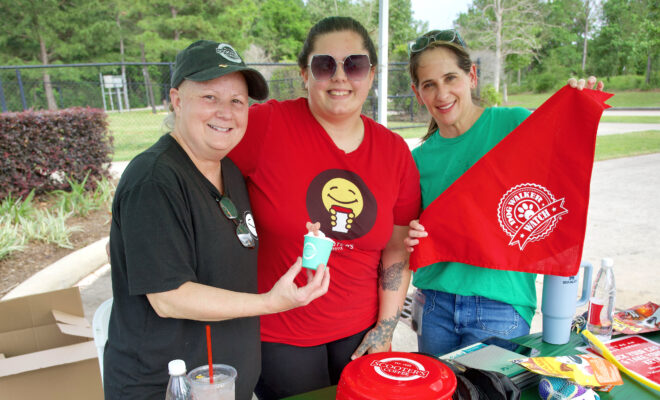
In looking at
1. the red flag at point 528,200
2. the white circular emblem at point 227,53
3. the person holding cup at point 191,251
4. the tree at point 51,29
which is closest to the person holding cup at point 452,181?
the red flag at point 528,200

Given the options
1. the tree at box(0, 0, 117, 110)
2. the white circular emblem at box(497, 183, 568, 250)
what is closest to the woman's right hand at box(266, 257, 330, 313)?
the white circular emblem at box(497, 183, 568, 250)

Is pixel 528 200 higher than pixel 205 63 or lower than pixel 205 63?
lower

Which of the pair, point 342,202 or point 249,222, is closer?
point 249,222

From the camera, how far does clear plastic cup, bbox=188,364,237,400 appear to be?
4.39 ft

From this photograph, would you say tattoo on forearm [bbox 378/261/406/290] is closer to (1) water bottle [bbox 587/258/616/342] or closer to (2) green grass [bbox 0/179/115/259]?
(1) water bottle [bbox 587/258/616/342]

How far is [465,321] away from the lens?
2.28 metres

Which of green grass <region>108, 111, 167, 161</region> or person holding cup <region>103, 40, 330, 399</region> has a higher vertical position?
person holding cup <region>103, 40, 330, 399</region>

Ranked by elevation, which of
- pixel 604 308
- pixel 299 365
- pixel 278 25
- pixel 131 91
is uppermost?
pixel 278 25

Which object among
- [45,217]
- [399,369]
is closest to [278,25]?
[45,217]

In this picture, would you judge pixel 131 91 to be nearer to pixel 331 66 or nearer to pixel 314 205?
pixel 331 66

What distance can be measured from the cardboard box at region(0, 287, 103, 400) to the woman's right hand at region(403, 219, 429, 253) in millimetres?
1753

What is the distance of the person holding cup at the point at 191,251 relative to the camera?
4.95ft

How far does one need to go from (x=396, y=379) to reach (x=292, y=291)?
438 millimetres

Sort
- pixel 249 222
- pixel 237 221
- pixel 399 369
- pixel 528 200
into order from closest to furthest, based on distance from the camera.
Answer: pixel 399 369
pixel 237 221
pixel 249 222
pixel 528 200
